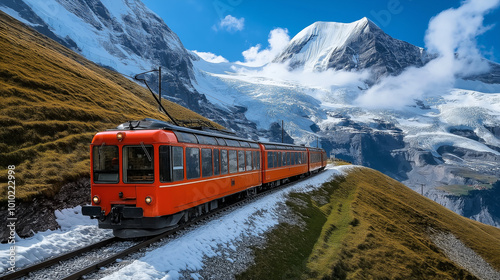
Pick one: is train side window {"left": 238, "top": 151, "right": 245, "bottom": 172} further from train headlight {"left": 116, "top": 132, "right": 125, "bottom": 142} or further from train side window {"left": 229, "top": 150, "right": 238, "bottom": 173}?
train headlight {"left": 116, "top": 132, "right": 125, "bottom": 142}

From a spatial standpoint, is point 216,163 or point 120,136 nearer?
point 120,136

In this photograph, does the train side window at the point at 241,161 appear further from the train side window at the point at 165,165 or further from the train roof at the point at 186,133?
the train side window at the point at 165,165

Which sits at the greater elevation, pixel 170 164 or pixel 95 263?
pixel 170 164

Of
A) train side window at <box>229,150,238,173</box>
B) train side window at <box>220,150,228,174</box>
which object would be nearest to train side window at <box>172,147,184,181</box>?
train side window at <box>220,150,228,174</box>

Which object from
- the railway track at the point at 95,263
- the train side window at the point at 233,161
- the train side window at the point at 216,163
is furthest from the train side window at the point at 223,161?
the railway track at the point at 95,263

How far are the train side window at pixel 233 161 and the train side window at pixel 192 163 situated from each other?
3.95 meters

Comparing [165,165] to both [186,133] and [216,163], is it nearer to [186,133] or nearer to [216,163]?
[186,133]

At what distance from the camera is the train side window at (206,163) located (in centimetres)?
1380

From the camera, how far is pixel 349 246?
19.0 m

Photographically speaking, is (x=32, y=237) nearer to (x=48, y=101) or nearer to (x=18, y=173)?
(x=18, y=173)

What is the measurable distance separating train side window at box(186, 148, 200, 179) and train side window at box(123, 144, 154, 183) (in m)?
1.78

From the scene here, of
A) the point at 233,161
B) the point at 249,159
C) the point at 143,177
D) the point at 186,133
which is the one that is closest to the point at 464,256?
the point at 249,159

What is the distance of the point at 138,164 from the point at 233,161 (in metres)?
7.21

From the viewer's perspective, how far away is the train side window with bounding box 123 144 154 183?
1099 cm
